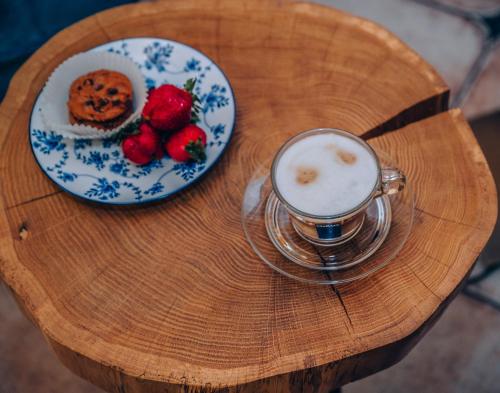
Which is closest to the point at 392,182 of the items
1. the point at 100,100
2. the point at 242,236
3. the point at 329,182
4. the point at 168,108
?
the point at 329,182

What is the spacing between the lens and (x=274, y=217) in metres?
1.16

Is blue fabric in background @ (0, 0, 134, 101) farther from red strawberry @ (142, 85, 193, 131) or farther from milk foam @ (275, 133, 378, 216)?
milk foam @ (275, 133, 378, 216)

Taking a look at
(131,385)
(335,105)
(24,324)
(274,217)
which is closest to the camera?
(131,385)

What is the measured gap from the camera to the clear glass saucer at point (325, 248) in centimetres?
107

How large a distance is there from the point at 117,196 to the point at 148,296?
0.67 feet

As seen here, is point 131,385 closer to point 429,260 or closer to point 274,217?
point 274,217

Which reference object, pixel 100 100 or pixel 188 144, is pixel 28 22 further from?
pixel 188 144

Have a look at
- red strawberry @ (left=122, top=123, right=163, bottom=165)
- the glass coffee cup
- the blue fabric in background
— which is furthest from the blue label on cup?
the blue fabric in background

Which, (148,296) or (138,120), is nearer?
(148,296)

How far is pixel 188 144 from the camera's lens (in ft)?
3.84

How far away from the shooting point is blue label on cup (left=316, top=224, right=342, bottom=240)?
1.05 m

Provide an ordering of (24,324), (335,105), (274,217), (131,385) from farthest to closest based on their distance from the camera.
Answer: (24,324)
(335,105)
(274,217)
(131,385)

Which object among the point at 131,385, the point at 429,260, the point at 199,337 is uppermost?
the point at 429,260

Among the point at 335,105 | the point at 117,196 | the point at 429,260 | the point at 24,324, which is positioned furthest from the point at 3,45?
the point at 429,260
